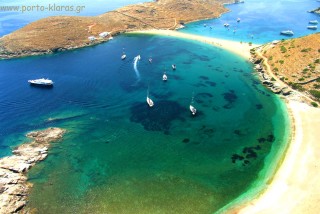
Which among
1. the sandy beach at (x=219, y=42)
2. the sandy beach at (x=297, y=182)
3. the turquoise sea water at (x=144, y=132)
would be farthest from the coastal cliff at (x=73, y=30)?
the sandy beach at (x=297, y=182)

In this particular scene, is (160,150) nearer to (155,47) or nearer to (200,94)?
(200,94)

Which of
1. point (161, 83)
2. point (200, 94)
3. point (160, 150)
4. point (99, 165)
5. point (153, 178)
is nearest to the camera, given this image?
point (153, 178)

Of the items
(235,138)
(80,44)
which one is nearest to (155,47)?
(80,44)

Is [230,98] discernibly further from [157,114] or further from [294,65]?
[294,65]

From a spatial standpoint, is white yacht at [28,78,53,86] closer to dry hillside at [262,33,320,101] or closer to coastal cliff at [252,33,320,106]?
coastal cliff at [252,33,320,106]

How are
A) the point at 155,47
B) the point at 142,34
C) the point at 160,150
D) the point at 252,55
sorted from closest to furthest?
1. the point at 160,150
2. the point at 252,55
3. the point at 155,47
4. the point at 142,34

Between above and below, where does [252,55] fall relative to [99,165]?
above
